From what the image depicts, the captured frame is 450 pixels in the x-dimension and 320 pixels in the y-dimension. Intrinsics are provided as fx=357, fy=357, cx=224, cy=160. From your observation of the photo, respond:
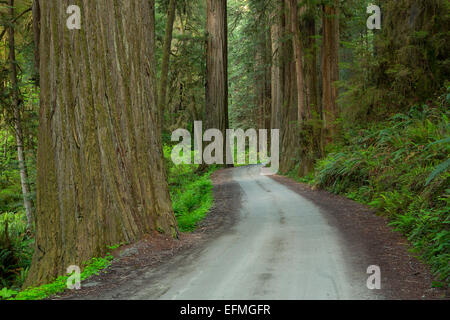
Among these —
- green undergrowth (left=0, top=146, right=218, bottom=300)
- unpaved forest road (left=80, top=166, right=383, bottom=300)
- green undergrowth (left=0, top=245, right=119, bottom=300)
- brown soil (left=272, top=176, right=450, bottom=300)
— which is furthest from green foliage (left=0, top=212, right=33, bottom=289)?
brown soil (left=272, top=176, right=450, bottom=300)

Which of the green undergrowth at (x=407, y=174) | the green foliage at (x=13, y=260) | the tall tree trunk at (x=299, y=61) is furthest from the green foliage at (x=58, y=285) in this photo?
the tall tree trunk at (x=299, y=61)

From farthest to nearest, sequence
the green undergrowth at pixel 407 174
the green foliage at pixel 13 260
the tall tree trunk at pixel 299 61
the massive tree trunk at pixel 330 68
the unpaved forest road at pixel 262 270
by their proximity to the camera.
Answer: the tall tree trunk at pixel 299 61 → the massive tree trunk at pixel 330 68 → the green foliage at pixel 13 260 → the green undergrowth at pixel 407 174 → the unpaved forest road at pixel 262 270

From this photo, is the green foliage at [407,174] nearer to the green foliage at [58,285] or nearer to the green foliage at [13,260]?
the green foliage at [58,285]

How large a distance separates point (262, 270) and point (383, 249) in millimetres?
2275

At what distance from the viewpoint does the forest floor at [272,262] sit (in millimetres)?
4270

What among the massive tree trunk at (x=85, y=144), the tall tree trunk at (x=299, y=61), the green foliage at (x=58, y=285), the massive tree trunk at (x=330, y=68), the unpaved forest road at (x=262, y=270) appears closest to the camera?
the unpaved forest road at (x=262, y=270)

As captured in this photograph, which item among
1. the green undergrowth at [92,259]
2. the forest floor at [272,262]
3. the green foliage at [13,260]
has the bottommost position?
the green foliage at [13,260]

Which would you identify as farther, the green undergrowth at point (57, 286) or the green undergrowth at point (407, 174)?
the green undergrowth at point (407, 174)

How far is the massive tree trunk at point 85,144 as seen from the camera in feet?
19.4

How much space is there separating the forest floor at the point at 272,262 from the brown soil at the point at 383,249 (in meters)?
0.01

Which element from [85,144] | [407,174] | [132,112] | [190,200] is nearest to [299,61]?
[190,200]

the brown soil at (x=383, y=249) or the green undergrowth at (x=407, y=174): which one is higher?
the green undergrowth at (x=407, y=174)

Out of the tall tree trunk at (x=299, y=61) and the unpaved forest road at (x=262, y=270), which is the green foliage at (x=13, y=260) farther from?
the tall tree trunk at (x=299, y=61)

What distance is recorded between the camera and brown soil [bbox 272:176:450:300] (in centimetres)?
426
